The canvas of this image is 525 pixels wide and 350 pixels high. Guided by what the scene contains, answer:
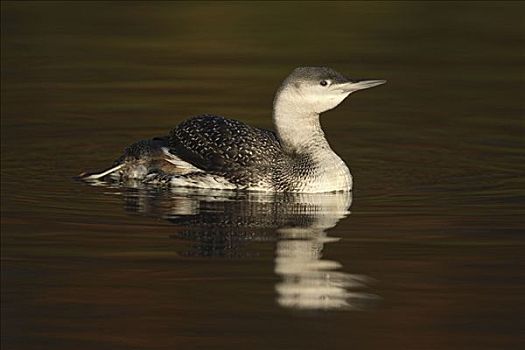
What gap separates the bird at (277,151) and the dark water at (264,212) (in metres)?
0.18

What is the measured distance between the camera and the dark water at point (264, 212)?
27.0 ft

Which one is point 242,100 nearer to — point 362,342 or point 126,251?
point 126,251

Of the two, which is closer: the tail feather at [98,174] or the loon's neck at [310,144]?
the loon's neck at [310,144]

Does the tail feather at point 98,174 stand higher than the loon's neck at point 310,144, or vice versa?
the loon's neck at point 310,144

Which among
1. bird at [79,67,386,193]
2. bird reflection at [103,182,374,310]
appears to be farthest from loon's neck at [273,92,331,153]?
bird reflection at [103,182,374,310]

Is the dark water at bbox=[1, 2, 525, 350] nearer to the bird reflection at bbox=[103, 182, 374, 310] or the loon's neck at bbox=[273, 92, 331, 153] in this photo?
the bird reflection at bbox=[103, 182, 374, 310]

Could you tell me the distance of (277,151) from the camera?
1166cm

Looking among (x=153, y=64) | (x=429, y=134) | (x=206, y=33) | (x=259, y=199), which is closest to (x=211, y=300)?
(x=259, y=199)

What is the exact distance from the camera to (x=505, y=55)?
18.1 m

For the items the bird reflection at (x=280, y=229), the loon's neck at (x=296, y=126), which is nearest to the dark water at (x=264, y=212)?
the bird reflection at (x=280, y=229)

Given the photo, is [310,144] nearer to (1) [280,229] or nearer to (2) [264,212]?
(2) [264,212]

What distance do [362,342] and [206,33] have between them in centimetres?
1269

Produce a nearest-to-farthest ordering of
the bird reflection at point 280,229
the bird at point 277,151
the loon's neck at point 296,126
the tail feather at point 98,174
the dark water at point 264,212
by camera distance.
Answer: the dark water at point 264,212 < the bird reflection at point 280,229 < the bird at point 277,151 < the loon's neck at point 296,126 < the tail feather at point 98,174

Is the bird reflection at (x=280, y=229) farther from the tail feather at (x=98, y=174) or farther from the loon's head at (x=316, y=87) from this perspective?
the loon's head at (x=316, y=87)
